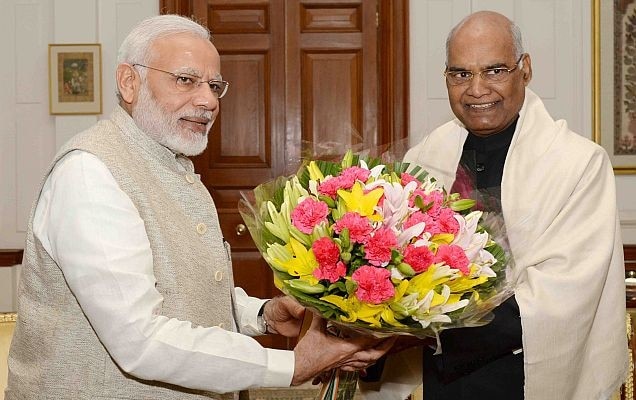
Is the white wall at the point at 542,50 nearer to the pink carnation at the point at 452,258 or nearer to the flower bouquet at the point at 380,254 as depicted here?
the flower bouquet at the point at 380,254

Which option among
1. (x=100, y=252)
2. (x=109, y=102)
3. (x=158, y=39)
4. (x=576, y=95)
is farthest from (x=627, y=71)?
(x=100, y=252)

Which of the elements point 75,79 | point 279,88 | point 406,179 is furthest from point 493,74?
point 75,79

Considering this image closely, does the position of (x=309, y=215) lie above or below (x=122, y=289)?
above

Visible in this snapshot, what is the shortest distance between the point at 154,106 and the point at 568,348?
1.32m

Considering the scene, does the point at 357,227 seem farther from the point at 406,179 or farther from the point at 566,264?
the point at 566,264

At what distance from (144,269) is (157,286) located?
0.12 metres

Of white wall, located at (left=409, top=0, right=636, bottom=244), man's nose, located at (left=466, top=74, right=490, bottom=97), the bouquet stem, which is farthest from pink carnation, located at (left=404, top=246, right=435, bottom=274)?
white wall, located at (left=409, top=0, right=636, bottom=244)

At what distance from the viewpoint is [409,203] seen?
2039 mm

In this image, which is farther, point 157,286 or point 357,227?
point 157,286

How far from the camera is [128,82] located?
2.46 metres

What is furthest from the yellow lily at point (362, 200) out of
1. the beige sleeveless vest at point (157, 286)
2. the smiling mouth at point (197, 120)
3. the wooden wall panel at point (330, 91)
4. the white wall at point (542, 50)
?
the wooden wall panel at point (330, 91)

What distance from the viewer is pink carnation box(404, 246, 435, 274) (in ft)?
6.34

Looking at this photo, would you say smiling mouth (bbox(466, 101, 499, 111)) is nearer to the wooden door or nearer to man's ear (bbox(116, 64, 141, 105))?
man's ear (bbox(116, 64, 141, 105))

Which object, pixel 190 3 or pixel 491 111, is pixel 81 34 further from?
pixel 491 111
